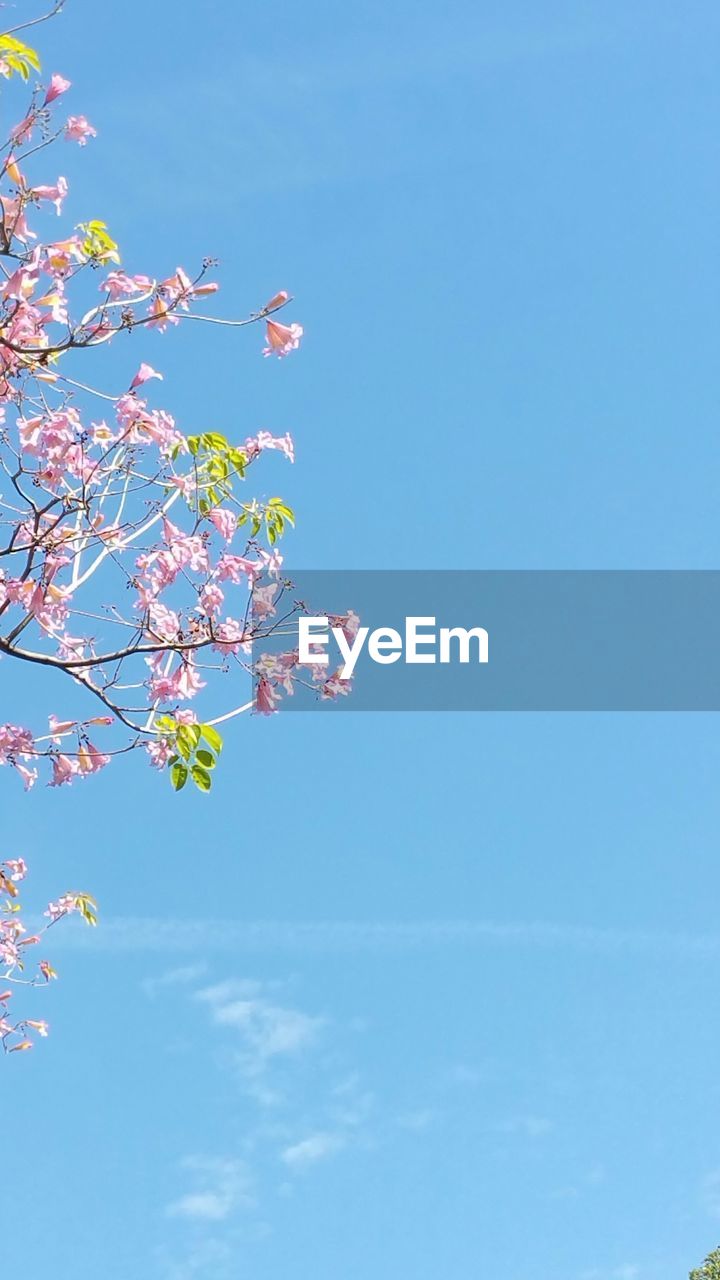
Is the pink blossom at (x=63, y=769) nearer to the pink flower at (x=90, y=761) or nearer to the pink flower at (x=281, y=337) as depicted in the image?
the pink flower at (x=90, y=761)

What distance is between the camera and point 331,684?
6691 mm

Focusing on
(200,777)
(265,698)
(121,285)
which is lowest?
(200,777)

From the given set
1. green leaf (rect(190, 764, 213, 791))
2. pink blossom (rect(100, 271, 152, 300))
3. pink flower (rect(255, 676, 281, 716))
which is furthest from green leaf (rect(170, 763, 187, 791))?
pink blossom (rect(100, 271, 152, 300))

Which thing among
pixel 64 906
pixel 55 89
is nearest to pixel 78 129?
pixel 55 89

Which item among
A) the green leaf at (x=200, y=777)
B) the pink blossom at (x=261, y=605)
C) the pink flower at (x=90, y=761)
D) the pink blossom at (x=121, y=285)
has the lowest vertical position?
the green leaf at (x=200, y=777)

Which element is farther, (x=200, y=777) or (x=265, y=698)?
(x=265, y=698)

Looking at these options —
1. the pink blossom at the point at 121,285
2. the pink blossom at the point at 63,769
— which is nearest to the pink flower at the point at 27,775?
the pink blossom at the point at 63,769

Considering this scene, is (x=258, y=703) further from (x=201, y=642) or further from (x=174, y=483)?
(x=174, y=483)

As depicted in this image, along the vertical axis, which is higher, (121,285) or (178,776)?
(121,285)

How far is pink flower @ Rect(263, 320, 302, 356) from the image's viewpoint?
20.4 feet

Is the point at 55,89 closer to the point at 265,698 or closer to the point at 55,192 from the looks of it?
the point at 55,192

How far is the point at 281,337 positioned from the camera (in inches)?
247

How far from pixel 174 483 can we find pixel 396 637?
3.58 m

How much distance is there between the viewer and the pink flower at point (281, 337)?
6227mm
